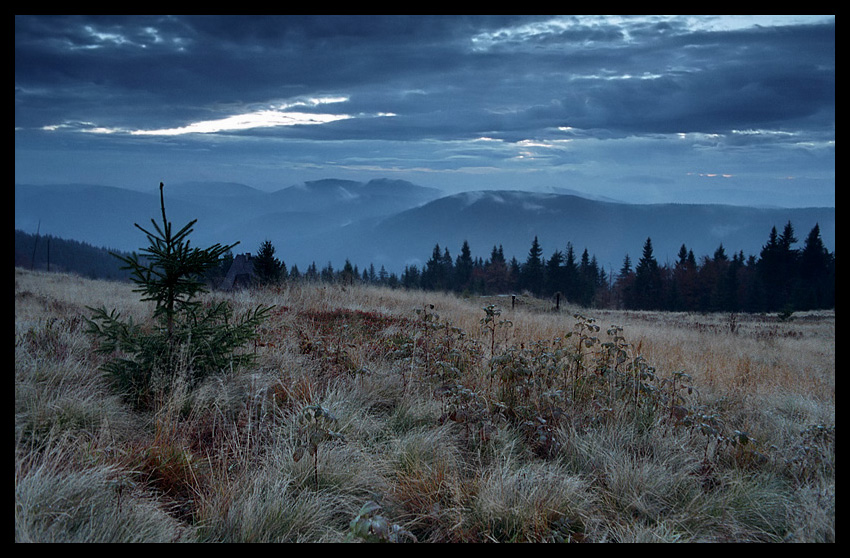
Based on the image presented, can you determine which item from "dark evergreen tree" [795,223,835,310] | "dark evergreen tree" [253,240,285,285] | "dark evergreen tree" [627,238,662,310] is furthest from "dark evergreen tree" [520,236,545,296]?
"dark evergreen tree" [253,240,285,285]

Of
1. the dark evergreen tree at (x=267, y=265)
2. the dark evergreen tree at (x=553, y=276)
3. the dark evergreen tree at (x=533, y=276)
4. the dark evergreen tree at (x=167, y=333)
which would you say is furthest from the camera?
the dark evergreen tree at (x=533, y=276)

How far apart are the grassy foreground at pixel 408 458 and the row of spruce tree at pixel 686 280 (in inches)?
1726

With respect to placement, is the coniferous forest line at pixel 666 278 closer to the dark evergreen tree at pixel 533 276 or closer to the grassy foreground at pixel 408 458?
the dark evergreen tree at pixel 533 276

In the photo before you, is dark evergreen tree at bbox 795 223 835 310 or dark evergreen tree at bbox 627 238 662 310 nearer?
dark evergreen tree at bbox 795 223 835 310

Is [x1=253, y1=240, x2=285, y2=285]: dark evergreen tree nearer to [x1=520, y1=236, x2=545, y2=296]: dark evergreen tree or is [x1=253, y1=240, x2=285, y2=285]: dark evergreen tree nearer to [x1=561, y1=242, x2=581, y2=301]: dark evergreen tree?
[x1=520, y1=236, x2=545, y2=296]: dark evergreen tree

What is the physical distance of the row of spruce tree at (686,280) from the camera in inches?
2275

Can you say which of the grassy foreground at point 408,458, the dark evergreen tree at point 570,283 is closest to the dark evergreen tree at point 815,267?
the dark evergreen tree at point 570,283

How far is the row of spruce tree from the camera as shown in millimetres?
57781

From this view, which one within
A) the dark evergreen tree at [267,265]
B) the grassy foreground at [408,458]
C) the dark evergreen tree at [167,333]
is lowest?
the grassy foreground at [408,458]

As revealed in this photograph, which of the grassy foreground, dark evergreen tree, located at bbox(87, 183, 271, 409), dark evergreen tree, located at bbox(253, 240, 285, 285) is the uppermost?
dark evergreen tree, located at bbox(253, 240, 285, 285)

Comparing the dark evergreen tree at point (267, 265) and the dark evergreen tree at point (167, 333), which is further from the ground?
the dark evergreen tree at point (267, 265)

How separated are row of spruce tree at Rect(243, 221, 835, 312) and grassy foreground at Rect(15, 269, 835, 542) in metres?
43.9

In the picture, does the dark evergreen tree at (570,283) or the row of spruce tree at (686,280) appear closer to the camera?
the row of spruce tree at (686,280)

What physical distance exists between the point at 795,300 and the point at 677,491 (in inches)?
2596
